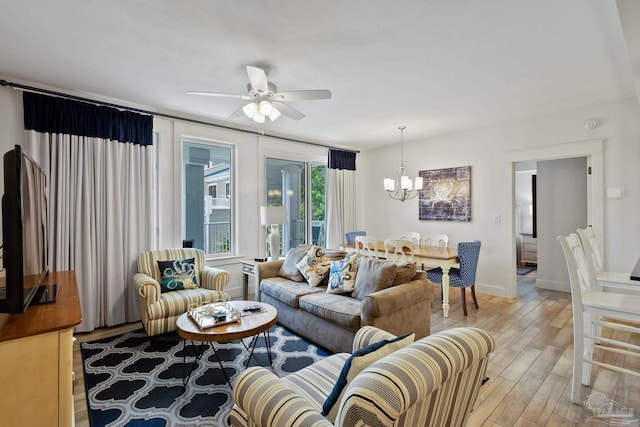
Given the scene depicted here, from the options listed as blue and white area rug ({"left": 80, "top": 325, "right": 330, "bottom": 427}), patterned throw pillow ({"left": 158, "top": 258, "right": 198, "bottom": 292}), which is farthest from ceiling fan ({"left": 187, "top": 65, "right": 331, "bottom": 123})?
blue and white area rug ({"left": 80, "top": 325, "right": 330, "bottom": 427})

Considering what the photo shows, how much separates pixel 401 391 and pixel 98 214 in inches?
144

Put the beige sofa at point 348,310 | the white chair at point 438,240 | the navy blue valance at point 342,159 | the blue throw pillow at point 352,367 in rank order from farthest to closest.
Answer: the navy blue valance at point 342,159 < the white chair at point 438,240 < the beige sofa at point 348,310 < the blue throw pillow at point 352,367

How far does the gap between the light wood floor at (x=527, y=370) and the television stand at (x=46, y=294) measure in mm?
860

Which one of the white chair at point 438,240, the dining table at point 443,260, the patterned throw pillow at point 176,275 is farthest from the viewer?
the white chair at point 438,240

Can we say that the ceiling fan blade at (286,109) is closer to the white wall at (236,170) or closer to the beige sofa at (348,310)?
the beige sofa at (348,310)

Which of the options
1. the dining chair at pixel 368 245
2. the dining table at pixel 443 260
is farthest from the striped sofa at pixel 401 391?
the dining chair at pixel 368 245

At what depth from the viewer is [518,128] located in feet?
14.3

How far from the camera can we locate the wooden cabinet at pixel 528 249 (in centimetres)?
659

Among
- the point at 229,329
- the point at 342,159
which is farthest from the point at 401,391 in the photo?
the point at 342,159

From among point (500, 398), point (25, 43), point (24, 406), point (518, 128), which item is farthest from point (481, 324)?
point (25, 43)

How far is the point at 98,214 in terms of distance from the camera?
334 cm

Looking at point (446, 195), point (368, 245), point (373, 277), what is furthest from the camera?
point (446, 195)

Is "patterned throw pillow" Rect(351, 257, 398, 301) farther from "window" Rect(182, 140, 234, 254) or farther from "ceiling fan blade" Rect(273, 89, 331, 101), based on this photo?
"window" Rect(182, 140, 234, 254)

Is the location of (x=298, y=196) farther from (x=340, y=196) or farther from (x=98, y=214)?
(x=98, y=214)
